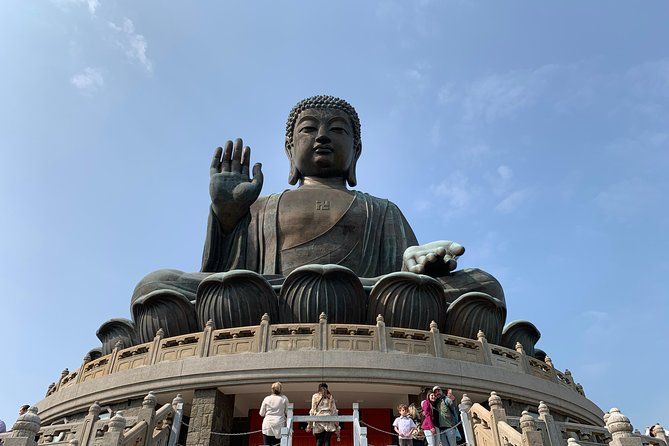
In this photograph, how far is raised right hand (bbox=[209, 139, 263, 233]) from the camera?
44.3 ft

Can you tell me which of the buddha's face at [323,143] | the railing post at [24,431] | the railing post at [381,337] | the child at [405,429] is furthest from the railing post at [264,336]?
the buddha's face at [323,143]

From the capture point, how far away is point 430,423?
6273 millimetres

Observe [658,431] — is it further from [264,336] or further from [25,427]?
[25,427]

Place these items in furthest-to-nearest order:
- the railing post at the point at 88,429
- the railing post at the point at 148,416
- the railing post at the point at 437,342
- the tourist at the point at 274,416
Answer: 1. the railing post at the point at 437,342
2. the railing post at the point at 88,429
3. the railing post at the point at 148,416
4. the tourist at the point at 274,416

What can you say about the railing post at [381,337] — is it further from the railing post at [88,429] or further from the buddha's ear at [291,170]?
the buddha's ear at [291,170]

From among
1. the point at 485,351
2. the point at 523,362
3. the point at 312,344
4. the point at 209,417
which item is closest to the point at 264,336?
the point at 312,344

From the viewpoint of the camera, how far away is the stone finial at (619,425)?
5330 millimetres

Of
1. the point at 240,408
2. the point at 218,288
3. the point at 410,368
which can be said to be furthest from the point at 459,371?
the point at 218,288

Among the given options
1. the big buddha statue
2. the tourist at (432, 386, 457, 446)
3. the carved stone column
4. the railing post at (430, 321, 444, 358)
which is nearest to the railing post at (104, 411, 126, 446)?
the carved stone column

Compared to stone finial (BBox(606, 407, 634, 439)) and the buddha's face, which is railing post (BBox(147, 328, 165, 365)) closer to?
stone finial (BBox(606, 407, 634, 439))

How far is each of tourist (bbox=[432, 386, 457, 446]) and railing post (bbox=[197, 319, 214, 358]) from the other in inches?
153

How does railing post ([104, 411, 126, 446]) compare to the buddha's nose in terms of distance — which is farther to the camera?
the buddha's nose

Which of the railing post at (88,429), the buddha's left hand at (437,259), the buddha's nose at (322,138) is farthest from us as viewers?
the buddha's nose at (322,138)

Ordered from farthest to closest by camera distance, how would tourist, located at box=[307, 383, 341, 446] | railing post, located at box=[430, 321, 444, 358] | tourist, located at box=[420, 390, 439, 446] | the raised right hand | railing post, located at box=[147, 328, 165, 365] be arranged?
1. the raised right hand
2. railing post, located at box=[147, 328, 165, 365]
3. railing post, located at box=[430, 321, 444, 358]
4. tourist, located at box=[420, 390, 439, 446]
5. tourist, located at box=[307, 383, 341, 446]
